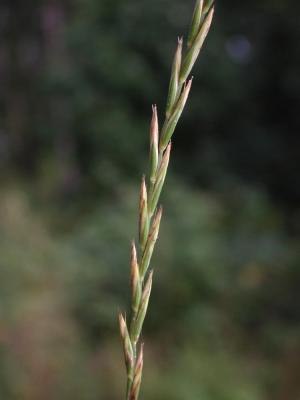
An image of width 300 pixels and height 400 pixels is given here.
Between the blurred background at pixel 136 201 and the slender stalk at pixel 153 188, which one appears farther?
the blurred background at pixel 136 201

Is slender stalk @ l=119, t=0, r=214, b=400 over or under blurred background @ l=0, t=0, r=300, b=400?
over

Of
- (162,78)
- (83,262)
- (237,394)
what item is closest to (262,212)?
(162,78)

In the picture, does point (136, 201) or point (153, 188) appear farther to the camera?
point (136, 201)

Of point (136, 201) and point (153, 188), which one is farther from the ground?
point (153, 188)

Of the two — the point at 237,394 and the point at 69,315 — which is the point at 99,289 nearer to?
the point at 69,315
